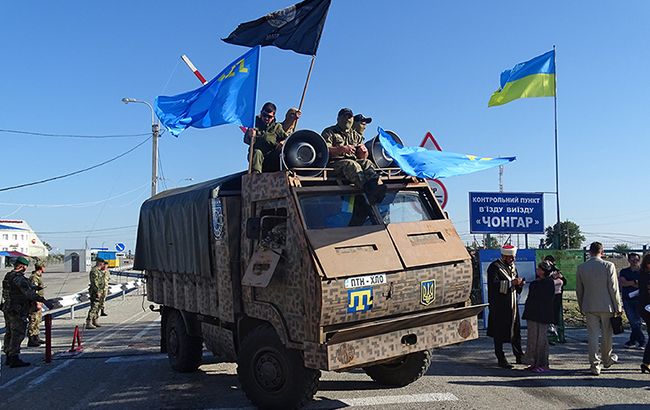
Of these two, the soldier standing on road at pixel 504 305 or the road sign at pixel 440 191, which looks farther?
the road sign at pixel 440 191

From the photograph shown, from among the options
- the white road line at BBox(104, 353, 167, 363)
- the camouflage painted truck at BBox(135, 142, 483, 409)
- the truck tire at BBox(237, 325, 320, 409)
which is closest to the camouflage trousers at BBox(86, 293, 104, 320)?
the white road line at BBox(104, 353, 167, 363)

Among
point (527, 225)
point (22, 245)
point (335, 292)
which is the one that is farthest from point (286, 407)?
point (22, 245)

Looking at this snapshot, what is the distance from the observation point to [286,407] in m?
5.77

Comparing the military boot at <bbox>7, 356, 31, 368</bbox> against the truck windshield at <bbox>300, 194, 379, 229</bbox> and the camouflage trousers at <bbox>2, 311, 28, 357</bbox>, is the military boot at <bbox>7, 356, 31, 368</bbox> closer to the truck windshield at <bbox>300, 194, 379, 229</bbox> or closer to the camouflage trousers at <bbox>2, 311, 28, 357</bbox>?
the camouflage trousers at <bbox>2, 311, 28, 357</bbox>

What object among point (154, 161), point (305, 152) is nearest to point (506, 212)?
point (305, 152)

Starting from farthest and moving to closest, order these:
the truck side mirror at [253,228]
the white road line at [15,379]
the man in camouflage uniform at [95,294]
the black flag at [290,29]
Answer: the man in camouflage uniform at [95,294]
the black flag at [290,29]
the white road line at [15,379]
the truck side mirror at [253,228]

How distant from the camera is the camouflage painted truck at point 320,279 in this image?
542 centimetres

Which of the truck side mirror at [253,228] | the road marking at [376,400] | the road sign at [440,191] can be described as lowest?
the road marking at [376,400]

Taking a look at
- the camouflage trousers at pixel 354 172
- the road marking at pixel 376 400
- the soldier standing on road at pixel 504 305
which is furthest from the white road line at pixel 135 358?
the soldier standing on road at pixel 504 305

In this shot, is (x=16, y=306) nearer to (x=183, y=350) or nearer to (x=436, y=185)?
(x=183, y=350)

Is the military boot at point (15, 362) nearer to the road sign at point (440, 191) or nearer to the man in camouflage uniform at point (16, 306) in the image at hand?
the man in camouflage uniform at point (16, 306)

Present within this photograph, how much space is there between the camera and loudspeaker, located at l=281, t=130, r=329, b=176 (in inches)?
245

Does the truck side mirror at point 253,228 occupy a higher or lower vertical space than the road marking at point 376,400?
higher

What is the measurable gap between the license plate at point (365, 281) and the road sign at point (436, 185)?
3.50m
